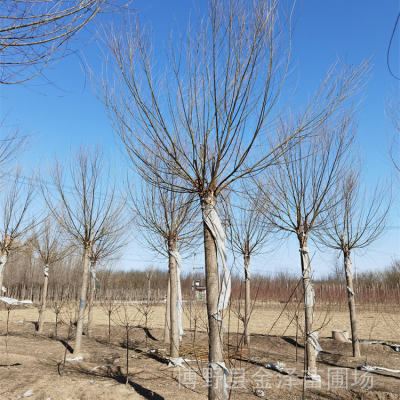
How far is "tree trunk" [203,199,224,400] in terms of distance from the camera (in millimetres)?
3102

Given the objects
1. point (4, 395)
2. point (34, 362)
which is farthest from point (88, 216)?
point (4, 395)

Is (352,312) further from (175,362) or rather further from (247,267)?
(175,362)

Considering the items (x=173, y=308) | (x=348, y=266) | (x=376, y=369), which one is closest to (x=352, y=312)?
(x=348, y=266)

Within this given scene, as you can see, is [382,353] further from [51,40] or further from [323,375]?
[51,40]

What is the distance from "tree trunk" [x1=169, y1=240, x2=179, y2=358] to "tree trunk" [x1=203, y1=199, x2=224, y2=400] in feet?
12.8

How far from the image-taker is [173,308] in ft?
23.5

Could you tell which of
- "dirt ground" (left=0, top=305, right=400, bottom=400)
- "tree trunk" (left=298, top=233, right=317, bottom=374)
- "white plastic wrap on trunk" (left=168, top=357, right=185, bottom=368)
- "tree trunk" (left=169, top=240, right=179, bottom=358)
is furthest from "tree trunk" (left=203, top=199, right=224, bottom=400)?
"tree trunk" (left=169, top=240, right=179, bottom=358)

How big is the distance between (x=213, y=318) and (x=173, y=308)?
164 inches

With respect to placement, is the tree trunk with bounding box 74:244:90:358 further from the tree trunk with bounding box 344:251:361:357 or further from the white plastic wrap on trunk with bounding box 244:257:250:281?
the tree trunk with bounding box 344:251:361:357

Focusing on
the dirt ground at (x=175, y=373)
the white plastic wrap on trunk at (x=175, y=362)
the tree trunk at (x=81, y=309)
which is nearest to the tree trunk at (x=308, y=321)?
the dirt ground at (x=175, y=373)

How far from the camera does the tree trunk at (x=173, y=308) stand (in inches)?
270

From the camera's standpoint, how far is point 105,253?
11797mm

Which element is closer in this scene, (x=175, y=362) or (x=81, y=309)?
(x=175, y=362)

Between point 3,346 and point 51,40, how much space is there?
28.5ft
